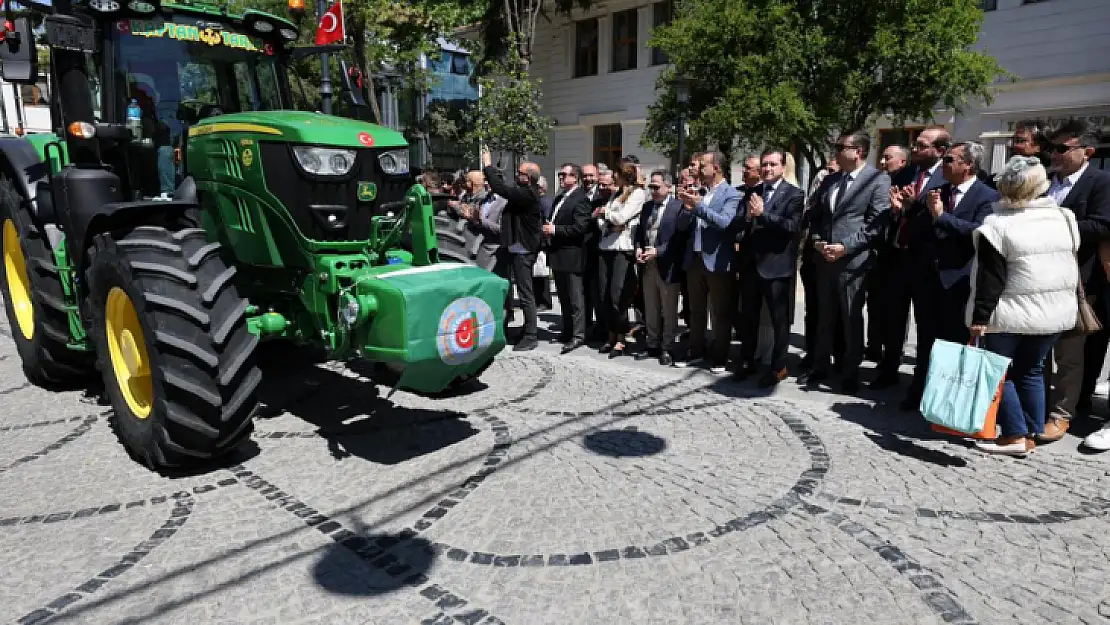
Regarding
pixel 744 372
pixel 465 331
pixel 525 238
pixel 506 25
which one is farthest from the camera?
pixel 506 25

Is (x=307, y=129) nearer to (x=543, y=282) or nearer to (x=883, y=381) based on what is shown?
(x=543, y=282)

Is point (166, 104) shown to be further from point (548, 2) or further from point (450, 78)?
point (450, 78)

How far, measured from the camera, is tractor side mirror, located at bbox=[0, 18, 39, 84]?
15.2ft

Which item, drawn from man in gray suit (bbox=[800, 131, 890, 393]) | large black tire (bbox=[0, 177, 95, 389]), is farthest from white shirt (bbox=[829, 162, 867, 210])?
large black tire (bbox=[0, 177, 95, 389])

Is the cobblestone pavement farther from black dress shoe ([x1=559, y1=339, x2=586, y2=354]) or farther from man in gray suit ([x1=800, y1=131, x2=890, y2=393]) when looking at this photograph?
black dress shoe ([x1=559, y1=339, x2=586, y2=354])

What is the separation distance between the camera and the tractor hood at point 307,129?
15.2 ft

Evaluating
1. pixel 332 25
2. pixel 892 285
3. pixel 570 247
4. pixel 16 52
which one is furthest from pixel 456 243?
pixel 332 25

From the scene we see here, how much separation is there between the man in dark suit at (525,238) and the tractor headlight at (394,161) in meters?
2.41

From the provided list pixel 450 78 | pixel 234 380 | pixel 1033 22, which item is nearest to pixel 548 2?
pixel 1033 22

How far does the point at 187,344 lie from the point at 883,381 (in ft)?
17.2

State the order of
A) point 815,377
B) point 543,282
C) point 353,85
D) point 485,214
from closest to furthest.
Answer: point 353,85, point 815,377, point 485,214, point 543,282

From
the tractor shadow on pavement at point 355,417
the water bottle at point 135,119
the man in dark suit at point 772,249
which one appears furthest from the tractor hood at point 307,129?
the man in dark suit at point 772,249

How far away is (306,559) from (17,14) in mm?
3991

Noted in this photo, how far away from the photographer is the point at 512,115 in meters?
18.5
